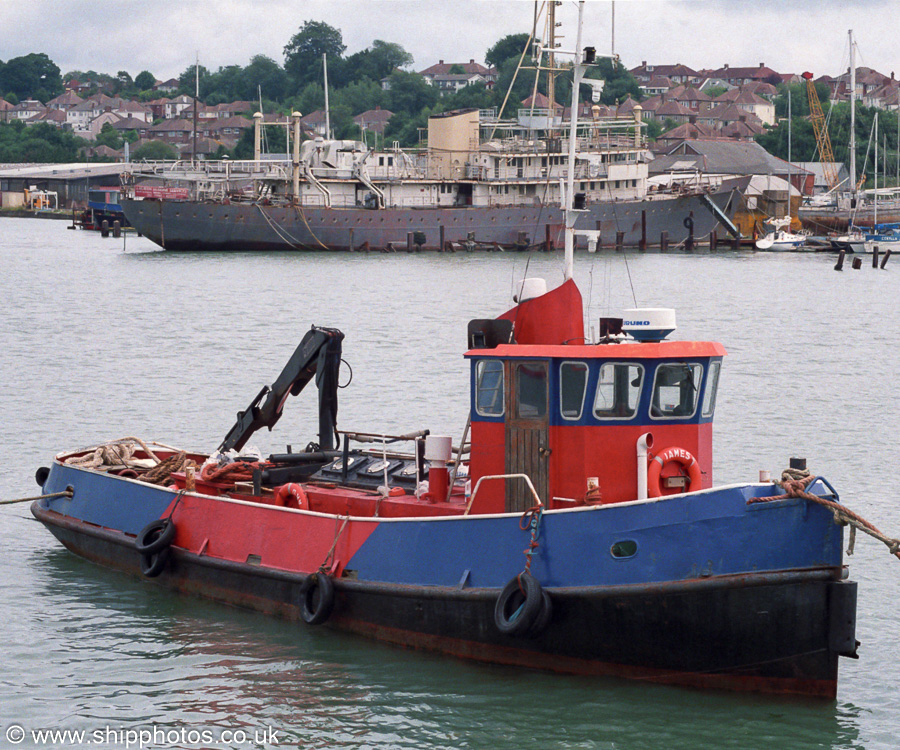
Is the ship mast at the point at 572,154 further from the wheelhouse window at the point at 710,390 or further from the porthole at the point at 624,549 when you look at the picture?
the porthole at the point at 624,549

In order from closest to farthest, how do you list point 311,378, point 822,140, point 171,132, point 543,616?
point 543,616
point 311,378
point 822,140
point 171,132

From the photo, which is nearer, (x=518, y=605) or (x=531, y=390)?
(x=518, y=605)

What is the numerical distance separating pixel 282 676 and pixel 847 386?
68.9ft

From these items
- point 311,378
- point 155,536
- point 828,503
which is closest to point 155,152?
point 311,378

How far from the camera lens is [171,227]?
247 feet

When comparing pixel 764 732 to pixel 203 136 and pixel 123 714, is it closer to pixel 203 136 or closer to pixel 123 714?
pixel 123 714

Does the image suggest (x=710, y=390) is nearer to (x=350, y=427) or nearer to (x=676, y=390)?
(x=676, y=390)

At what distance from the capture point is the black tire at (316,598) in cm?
1304

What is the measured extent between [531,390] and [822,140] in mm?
111572

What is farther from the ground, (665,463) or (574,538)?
(665,463)

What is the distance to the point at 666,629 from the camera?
37.3ft

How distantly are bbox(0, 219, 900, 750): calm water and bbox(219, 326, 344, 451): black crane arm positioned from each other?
2.61 m

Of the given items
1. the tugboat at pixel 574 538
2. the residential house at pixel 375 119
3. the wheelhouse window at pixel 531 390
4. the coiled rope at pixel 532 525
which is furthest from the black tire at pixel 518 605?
the residential house at pixel 375 119

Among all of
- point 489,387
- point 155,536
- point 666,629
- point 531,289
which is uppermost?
point 531,289
